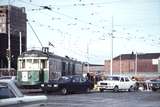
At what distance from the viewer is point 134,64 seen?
Result: 5143 inches

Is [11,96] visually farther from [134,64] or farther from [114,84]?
[134,64]

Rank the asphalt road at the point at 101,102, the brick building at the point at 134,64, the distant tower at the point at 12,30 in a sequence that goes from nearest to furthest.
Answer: the asphalt road at the point at 101,102
the distant tower at the point at 12,30
the brick building at the point at 134,64

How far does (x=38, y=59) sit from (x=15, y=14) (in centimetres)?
4938

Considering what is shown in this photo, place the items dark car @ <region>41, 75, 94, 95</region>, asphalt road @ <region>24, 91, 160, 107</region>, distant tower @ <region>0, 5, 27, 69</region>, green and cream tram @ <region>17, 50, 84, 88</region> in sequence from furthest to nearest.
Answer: distant tower @ <region>0, 5, 27, 69</region>
green and cream tram @ <region>17, 50, 84, 88</region>
dark car @ <region>41, 75, 94, 95</region>
asphalt road @ <region>24, 91, 160, 107</region>

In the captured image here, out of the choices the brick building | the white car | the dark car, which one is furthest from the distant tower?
the dark car

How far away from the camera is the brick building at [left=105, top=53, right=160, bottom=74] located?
423ft

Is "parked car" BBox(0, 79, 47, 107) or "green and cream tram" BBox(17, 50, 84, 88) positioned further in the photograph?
"green and cream tram" BBox(17, 50, 84, 88)

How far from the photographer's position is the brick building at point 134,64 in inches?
5074

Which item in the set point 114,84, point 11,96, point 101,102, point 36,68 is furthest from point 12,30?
point 11,96

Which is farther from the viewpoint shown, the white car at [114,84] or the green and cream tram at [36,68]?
the white car at [114,84]

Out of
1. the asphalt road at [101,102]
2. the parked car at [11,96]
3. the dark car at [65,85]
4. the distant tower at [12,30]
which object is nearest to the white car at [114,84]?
the dark car at [65,85]

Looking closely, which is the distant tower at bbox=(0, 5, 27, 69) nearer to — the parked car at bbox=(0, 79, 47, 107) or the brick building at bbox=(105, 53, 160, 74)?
the brick building at bbox=(105, 53, 160, 74)

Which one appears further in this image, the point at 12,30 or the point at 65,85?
the point at 12,30

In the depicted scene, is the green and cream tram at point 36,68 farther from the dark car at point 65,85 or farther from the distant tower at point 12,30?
the distant tower at point 12,30
